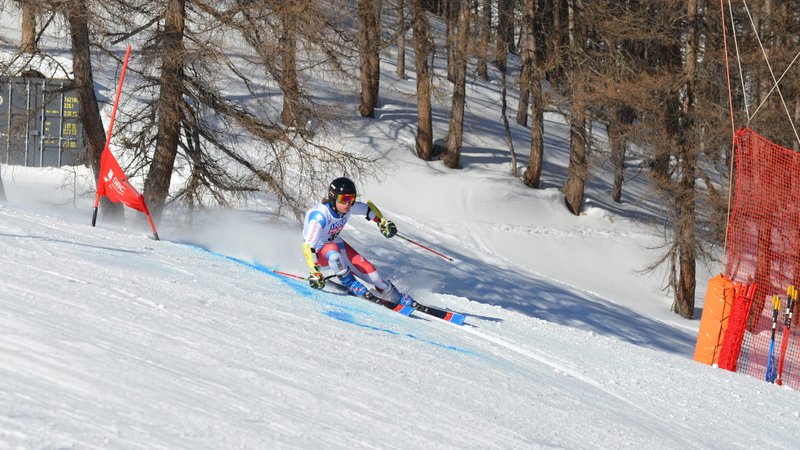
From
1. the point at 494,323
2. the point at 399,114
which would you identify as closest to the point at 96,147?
the point at 494,323

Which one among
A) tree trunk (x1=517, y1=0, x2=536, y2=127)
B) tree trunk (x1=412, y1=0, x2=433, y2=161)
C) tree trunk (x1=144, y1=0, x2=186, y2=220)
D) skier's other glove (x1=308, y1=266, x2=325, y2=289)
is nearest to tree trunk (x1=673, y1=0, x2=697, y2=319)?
tree trunk (x1=517, y1=0, x2=536, y2=127)

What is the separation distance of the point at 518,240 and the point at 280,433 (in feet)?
69.3

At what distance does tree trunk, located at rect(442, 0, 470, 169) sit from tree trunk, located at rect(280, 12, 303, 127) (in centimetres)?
1200

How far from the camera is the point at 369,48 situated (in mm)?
18188

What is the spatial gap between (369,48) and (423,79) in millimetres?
9369

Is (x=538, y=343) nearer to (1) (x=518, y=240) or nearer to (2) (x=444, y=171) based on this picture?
(1) (x=518, y=240)

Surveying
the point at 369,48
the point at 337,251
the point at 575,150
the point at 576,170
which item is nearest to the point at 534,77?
the point at 575,150

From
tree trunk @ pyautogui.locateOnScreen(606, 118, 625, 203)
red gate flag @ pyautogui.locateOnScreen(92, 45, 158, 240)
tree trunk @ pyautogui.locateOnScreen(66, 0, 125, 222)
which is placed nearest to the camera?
red gate flag @ pyautogui.locateOnScreen(92, 45, 158, 240)

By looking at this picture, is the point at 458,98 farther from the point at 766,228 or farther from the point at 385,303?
Result: the point at 385,303

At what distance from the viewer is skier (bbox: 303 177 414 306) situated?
10648 millimetres

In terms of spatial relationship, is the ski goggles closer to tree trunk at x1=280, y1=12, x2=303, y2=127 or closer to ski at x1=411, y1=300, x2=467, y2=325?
ski at x1=411, y1=300, x2=467, y2=325

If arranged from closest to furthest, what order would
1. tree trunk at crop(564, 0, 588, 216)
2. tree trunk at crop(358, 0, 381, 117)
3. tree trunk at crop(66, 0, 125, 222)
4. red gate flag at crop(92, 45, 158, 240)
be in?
1. red gate flag at crop(92, 45, 158, 240)
2. tree trunk at crop(66, 0, 125, 222)
3. tree trunk at crop(358, 0, 381, 117)
4. tree trunk at crop(564, 0, 588, 216)

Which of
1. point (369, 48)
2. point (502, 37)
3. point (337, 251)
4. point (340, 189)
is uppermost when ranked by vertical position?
point (502, 37)

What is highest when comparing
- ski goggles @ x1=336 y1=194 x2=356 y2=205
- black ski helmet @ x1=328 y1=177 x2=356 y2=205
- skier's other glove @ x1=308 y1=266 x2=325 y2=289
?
black ski helmet @ x1=328 y1=177 x2=356 y2=205
